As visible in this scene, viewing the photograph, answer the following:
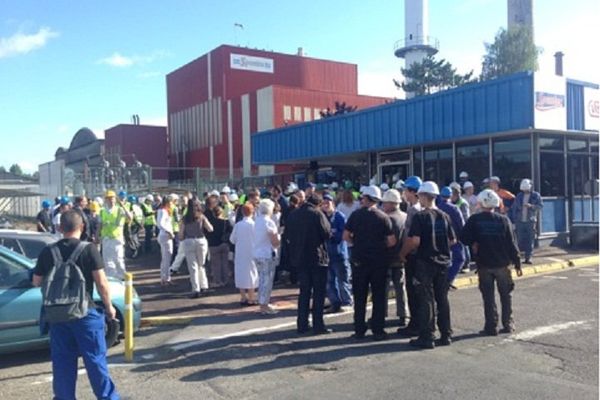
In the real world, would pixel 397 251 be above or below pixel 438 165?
below

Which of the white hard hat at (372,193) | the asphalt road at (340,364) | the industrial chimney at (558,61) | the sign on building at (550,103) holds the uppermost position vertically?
the industrial chimney at (558,61)

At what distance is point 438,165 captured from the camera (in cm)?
1752

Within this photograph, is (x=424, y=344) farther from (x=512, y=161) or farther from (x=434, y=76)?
(x=434, y=76)

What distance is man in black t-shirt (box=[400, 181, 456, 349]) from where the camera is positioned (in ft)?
20.8

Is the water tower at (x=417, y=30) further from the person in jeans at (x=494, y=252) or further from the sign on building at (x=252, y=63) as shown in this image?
the person in jeans at (x=494, y=252)

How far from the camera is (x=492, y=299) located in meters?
6.79

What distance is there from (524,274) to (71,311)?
9422 mm

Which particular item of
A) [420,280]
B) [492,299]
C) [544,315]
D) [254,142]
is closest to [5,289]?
[420,280]

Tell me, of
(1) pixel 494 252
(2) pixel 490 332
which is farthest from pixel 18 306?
(1) pixel 494 252

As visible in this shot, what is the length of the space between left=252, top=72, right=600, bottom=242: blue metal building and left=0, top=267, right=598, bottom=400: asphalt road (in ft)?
24.6

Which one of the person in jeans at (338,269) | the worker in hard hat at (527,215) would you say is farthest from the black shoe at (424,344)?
the worker in hard hat at (527,215)

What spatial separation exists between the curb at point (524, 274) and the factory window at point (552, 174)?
2.69 meters

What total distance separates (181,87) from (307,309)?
48.8 m

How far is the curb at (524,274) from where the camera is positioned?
8.02 m
